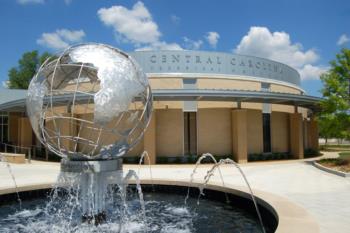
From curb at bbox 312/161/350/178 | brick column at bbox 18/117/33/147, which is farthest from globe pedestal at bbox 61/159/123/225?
brick column at bbox 18/117/33/147

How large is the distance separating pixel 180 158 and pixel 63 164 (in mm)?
15662

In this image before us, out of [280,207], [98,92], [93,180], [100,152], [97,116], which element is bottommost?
[280,207]

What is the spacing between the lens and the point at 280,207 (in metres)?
7.91

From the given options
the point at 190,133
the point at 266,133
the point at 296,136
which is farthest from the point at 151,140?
the point at 296,136

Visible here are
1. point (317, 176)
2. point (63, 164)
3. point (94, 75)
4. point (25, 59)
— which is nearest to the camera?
point (63, 164)

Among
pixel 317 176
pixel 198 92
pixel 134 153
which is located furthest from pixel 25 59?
pixel 317 176

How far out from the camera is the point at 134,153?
23.9 meters

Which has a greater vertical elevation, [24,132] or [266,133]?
[24,132]

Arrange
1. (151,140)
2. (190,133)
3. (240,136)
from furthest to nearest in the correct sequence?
(190,133) → (240,136) → (151,140)

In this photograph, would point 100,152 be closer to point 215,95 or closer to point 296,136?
point 215,95

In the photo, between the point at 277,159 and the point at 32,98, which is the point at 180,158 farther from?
the point at 32,98

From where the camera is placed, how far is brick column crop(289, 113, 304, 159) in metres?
25.9

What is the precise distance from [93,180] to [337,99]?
52.8 feet

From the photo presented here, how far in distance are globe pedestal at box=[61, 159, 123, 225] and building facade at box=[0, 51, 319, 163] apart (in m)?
13.1
